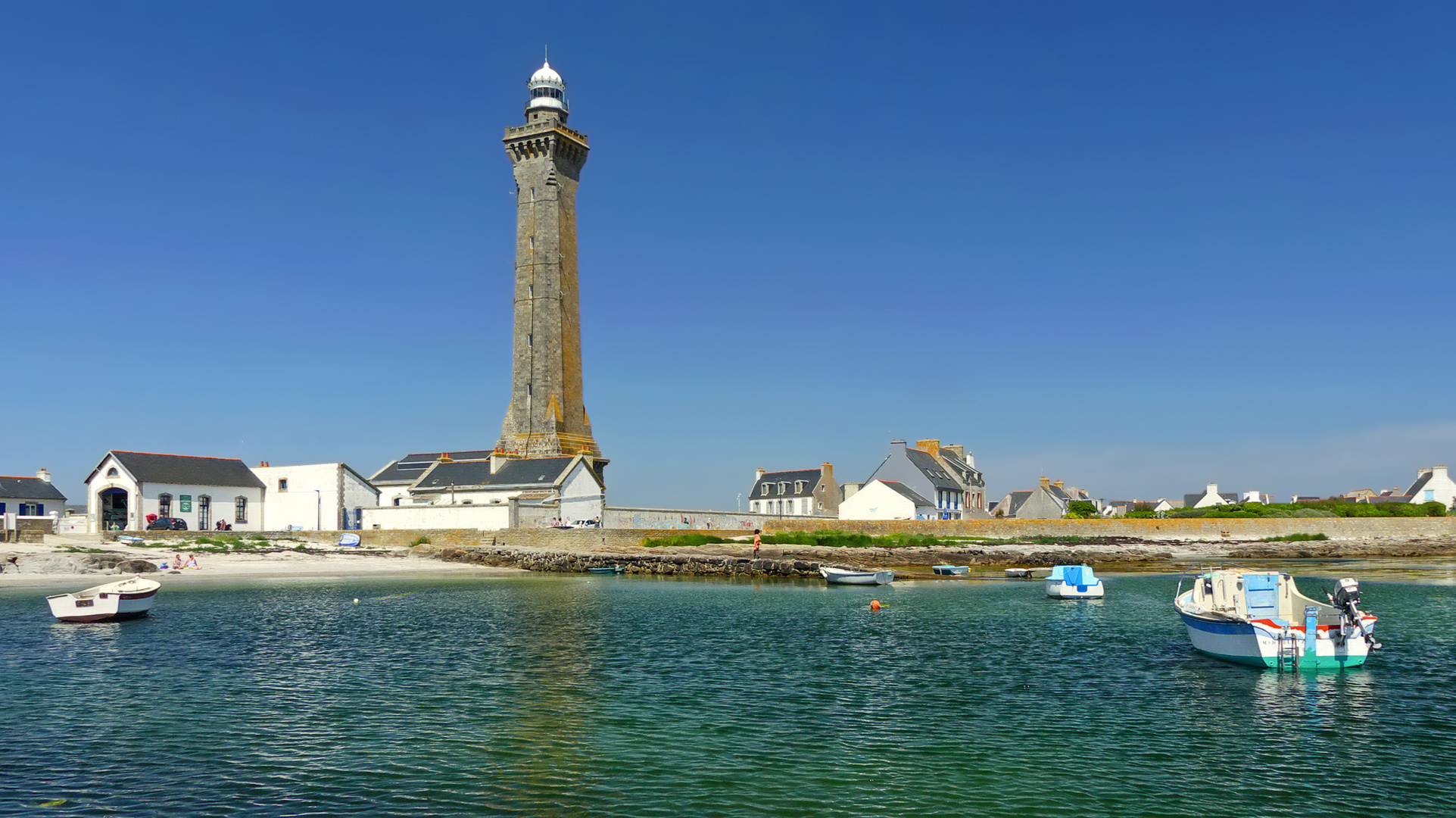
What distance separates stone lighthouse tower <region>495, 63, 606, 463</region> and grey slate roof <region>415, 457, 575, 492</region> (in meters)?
4.55

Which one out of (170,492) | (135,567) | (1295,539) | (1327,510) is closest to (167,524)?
(170,492)

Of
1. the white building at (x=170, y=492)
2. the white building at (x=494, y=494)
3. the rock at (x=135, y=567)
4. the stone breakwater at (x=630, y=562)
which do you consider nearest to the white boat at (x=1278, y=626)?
the stone breakwater at (x=630, y=562)

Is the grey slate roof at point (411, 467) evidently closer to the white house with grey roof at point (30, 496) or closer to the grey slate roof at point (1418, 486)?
the white house with grey roof at point (30, 496)

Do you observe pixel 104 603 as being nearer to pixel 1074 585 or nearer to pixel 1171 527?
pixel 1074 585

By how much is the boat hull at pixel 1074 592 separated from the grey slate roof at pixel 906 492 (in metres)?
50.6

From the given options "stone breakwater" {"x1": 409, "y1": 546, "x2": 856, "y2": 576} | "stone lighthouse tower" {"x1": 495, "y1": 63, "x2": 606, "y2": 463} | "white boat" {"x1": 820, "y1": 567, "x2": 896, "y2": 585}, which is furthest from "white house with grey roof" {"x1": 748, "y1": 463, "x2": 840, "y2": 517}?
"white boat" {"x1": 820, "y1": 567, "x2": 896, "y2": 585}

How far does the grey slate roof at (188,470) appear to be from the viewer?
70.2 m

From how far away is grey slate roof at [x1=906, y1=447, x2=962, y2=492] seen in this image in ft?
336

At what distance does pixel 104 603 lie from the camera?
1417 inches

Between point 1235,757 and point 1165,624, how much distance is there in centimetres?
1890

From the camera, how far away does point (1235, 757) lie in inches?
676

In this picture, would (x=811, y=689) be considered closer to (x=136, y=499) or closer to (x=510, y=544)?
(x=510, y=544)

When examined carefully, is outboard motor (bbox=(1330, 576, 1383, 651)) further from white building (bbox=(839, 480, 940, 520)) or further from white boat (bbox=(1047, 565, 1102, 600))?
white building (bbox=(839, 480, 940, 520))

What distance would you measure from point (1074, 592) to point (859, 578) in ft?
39.7
